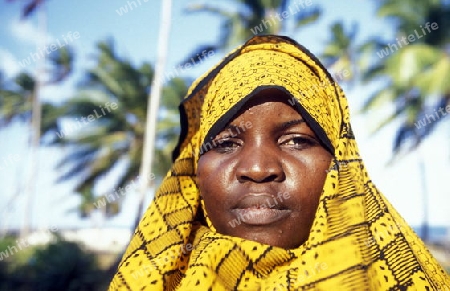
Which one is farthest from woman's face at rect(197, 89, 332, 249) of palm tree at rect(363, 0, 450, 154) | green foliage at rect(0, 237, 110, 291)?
palm tree at rect(363, 0, 450, 154)

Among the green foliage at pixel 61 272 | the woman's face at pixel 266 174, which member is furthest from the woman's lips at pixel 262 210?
the green foliage at pixel 61 272

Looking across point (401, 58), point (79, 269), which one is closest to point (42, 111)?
point (79, 269)

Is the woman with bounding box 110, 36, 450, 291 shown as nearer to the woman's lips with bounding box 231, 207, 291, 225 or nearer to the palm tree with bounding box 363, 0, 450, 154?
the woman's lips with bounding box 231, 207, 291, 225

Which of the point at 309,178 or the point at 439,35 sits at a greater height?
the point at 439,35

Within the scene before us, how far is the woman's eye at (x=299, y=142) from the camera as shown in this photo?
114 centimetres

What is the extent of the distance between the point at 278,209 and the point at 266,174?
9cm

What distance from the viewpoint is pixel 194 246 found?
49.4 inches

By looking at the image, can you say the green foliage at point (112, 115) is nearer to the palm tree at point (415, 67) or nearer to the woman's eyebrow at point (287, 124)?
the palm tree at point (415, 67)

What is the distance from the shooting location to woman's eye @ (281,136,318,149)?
1141 millimetres

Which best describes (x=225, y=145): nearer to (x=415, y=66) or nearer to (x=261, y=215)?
(x=261, y=215)

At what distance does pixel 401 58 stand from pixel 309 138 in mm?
11886

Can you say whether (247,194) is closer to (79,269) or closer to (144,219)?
(144,219)

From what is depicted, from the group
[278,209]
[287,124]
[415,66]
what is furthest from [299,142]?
[415,66]

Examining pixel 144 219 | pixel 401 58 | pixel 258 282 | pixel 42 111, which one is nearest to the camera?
pixel 258 282
